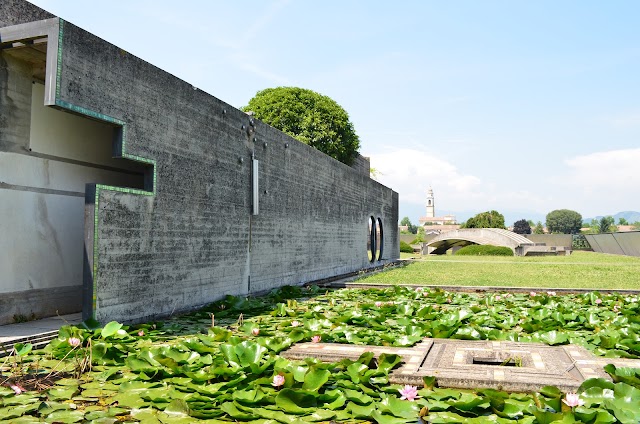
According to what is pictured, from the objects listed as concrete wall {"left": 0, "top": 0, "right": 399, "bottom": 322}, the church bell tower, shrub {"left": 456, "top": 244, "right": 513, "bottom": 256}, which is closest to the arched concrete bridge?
shrub {"left": 456, "top": 244, "right": 513, "bottom": 256}

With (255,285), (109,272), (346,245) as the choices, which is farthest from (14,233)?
(346,245)

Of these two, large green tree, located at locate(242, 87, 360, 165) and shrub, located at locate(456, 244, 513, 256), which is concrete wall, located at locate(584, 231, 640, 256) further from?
large green tree, located at locate(242, 87, 360, 165)

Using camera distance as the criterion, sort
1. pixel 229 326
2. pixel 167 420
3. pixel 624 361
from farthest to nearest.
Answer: pixel 229 326 → pixel 624 361 → pixel 167 420

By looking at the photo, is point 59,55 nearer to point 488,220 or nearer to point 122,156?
point 122,156

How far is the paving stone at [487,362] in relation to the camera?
3.29 meters

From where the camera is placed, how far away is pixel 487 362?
402cm

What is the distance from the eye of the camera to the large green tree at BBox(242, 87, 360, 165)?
72.7 feet

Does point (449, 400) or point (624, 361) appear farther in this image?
point (624, 361)

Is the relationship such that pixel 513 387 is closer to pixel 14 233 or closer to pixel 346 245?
pixel 14 233

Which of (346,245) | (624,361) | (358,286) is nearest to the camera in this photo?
(624,361)

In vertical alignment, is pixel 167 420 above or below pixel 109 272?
below

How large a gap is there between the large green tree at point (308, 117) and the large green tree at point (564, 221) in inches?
3130

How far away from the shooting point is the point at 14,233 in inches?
206

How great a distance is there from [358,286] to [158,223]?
4.73m
